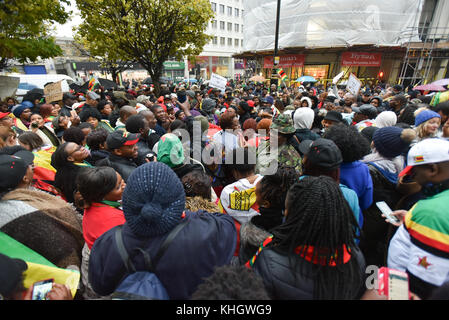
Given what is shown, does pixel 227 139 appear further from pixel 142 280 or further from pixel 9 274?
pixel 9 274

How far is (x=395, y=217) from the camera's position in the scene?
1821mm

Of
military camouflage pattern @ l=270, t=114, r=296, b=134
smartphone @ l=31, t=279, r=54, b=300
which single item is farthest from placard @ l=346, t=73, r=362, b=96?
smartphone @ l=31, t=279, r=54, b=300

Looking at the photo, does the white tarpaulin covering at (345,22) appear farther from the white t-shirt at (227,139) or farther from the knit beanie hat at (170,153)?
the knit beanie hat at (170,153)

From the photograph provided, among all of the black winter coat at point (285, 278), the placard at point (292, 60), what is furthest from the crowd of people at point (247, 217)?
the placard at point (292, 60)

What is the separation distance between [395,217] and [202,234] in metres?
1.65

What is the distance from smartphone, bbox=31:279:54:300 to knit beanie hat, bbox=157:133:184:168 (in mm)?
1518

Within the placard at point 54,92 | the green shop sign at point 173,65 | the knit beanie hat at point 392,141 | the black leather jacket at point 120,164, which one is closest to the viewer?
the knit beanie hat at point 392,141

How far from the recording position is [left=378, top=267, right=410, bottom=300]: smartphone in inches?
43.4

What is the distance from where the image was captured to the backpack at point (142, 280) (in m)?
1.04

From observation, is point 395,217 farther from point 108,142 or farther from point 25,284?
point 108,142

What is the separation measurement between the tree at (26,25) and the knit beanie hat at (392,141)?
7538 mm

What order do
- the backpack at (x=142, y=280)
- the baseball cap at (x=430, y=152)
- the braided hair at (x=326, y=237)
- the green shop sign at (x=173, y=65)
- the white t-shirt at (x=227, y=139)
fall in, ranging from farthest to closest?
the green shop sign at (x=173, y=65), the white t-shirt at (x=227, y=139), the baseball cap at (x=430, y=152), the braided hair at (x=326, y=237), the backpack at (x=142, y=280)

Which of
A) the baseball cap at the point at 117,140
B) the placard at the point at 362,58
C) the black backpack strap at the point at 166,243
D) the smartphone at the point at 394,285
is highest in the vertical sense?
the placard at the point at 362,58
